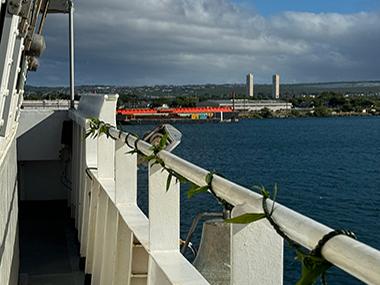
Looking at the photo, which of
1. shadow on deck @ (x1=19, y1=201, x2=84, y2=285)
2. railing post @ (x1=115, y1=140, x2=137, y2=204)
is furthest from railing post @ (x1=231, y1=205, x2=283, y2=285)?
shadow on deck @ (x1=19, y1=201, x2=84, y2=285)

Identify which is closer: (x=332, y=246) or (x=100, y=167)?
(x=332, y=246)

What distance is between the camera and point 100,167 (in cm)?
496

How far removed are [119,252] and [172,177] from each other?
138 cm

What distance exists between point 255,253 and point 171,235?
1.14m

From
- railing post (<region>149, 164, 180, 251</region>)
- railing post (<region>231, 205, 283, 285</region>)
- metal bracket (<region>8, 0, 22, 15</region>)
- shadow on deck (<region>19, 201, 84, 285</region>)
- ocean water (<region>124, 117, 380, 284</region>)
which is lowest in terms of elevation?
ocean water (<region>124, 117, 380, 284</region>)

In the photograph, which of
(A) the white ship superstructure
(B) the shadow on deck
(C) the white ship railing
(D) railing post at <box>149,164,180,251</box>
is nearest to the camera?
(C) the white ship railing

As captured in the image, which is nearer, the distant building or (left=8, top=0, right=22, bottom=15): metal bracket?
(left=8, top=0, right=22, bottom=15): metal bracket

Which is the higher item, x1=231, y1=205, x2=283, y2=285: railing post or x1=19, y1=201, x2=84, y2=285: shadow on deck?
x1=231, y1=205, x2=283, y2=285: railing post

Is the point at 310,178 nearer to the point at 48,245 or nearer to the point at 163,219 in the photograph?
the point at 48,245

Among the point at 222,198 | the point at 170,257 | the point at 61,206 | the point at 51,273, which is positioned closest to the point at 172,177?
the point at 170,257

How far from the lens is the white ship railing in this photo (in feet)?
3.03

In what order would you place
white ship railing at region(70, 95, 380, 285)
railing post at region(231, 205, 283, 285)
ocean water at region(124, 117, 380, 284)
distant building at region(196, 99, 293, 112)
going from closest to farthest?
white ship railing at region(70, 95, 380, 285) < railing post at region(231, 205, 283, 285) < ocean water at region(124, 117, 380, 284) < distant building at region(196, 99, 293, 112)

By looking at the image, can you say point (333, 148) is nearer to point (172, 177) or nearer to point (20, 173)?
point (20, 173)

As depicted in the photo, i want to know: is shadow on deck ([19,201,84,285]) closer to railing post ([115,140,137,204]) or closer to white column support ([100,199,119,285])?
white column support ([100,199,119,285])
